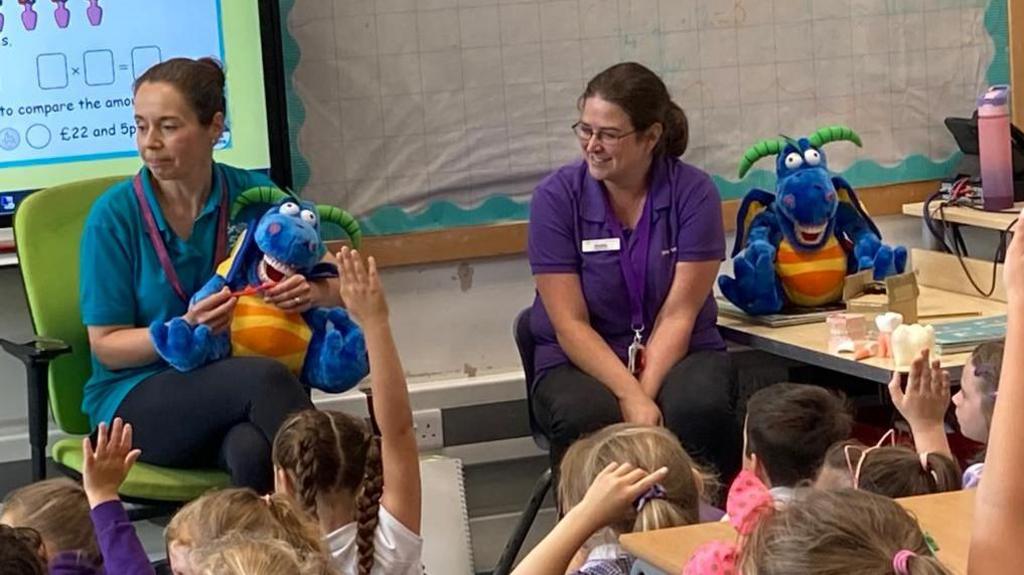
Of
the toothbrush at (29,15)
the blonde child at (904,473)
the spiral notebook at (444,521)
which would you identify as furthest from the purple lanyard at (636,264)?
the toothbrush at (29,15)

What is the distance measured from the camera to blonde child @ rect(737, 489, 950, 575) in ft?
4.61

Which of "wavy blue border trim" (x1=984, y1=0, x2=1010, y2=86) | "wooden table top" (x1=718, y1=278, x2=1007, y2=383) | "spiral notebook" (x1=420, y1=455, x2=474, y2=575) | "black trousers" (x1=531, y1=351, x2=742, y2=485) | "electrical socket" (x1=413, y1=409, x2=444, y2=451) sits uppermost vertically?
"wavy blue border trim" (x1=984, y1=0, x2=1010, y2=86)

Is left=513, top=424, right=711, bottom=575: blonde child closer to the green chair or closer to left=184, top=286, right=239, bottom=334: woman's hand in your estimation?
left=184, top=286, right=239, bottom=334: woman's hand

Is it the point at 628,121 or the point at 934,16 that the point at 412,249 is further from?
the point at 934,16

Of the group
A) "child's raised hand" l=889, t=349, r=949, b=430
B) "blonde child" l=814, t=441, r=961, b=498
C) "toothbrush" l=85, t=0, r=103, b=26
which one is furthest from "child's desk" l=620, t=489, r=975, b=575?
"toothbrush" l=85, t=0, r=103, b=26

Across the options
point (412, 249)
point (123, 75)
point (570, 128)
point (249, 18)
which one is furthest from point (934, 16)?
point (123, 75)

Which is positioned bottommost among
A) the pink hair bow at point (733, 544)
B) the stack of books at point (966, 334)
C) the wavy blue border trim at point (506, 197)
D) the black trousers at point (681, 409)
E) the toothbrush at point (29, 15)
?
the black trousers at point (681, 409)

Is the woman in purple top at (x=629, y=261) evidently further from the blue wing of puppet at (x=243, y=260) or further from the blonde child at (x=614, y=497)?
the blonde child at (x=614, y=497)

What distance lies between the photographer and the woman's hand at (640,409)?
10.5ft

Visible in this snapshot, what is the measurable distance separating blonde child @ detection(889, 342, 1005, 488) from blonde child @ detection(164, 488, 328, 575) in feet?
3.05

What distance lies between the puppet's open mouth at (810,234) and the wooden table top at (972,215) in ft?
1.47

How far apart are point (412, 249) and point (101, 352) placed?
40.9 inches

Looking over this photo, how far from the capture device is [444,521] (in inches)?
141

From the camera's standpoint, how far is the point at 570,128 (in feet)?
12.9
